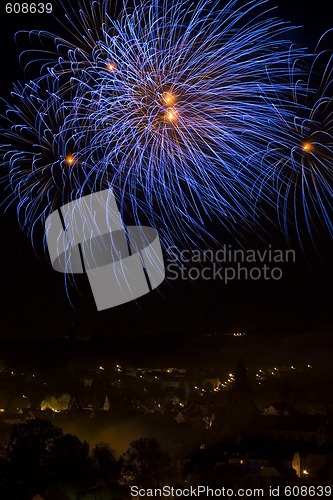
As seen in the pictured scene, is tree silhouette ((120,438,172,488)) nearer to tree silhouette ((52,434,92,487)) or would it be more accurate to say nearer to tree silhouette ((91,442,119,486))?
tree silhouette ((91,442,119,486))

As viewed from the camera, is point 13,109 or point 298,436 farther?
point 298,436

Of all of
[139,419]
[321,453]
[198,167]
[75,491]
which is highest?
[198,167]

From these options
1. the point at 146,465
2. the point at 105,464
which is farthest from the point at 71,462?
the point at 146,465

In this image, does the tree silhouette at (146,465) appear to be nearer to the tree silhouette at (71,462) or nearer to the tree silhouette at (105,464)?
the tree silhouette at (105,464)

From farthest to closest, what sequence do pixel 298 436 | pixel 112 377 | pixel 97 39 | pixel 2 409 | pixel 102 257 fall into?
1. pixel 112 377
2. pixel 2 409
3. pixel 298 436
4. pixel 102 257
5. pixel 97 39

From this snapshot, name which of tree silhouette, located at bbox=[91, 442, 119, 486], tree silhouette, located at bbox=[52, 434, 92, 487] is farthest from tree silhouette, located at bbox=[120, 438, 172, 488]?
tree silhouette, located at bbox=[52, 434, 92, 487]

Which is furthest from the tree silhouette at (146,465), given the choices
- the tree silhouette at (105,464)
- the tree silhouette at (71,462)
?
the tree silhouette at (71,462)

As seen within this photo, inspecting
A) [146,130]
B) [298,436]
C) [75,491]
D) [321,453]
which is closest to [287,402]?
[298,436]

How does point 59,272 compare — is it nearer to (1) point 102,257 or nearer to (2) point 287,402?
(1) point 102,257

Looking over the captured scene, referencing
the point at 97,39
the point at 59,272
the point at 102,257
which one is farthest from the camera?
the point at 59,272

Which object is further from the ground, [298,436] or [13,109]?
[13,109]

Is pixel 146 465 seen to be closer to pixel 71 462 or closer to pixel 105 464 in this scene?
pixel 105 464
